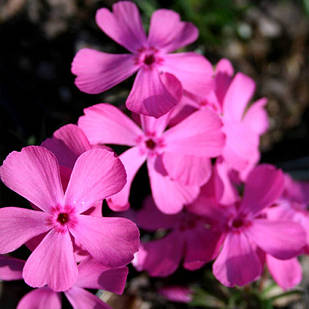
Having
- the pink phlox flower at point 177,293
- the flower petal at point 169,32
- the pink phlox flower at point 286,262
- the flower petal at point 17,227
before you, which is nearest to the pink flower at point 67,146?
the flower petal at point 17,227

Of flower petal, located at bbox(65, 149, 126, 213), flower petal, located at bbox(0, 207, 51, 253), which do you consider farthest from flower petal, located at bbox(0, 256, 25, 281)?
flower petal, located at bbox(65, 149, 126, 213)

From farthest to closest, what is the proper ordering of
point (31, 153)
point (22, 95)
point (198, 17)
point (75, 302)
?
point (198, 17)
point (22, 95)
point (75, 302)
point (31, 153)

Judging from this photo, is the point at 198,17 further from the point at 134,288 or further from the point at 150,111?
the point at 134,288

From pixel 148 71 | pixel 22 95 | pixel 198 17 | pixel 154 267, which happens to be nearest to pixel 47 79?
pixel 22 95

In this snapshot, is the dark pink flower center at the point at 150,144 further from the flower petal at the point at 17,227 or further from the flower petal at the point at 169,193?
the flower petal at the point at 17,227

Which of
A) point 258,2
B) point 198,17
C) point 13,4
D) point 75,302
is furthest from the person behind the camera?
point 258,2

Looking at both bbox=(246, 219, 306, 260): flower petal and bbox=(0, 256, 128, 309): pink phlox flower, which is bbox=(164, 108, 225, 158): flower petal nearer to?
bbox=(246, 219, 306, 260): flower petal

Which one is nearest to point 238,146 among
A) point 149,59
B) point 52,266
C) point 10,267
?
point 149,59
